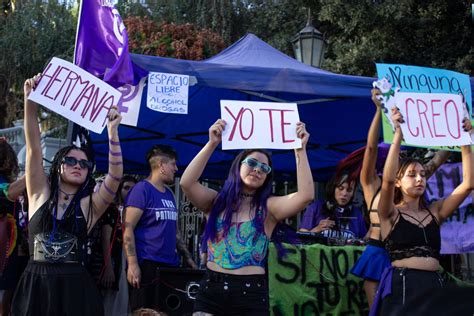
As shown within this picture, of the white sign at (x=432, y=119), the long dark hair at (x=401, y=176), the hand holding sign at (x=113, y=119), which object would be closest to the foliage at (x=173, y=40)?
the white sign at (x=432, y=119)

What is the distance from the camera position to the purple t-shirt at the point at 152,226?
5746 millimetres

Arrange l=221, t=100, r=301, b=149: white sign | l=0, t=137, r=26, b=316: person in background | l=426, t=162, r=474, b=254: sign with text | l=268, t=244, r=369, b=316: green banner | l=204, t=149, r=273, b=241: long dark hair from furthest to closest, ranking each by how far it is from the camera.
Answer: l=426, t=162, r=474, b=254: sign with text, l=268, t=244, r=369, b=316: green banner, l=0, t=137, r=26, b=316: person in background, l=221, t=100, r=301, b=149: white sign, l=204, t=149, r=273, b=241: long dark hair

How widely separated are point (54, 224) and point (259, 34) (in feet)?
39.2

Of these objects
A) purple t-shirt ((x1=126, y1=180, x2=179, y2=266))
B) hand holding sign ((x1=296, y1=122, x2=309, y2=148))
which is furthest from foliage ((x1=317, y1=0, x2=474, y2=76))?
hand holding sign ((x1=296, y1=122, x2=309, y2=148))

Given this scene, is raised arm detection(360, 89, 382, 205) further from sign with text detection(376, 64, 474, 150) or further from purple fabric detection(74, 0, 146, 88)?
purple fabric detection(74, 0, 146, 88)

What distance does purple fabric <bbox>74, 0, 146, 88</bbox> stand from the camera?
17.9ft

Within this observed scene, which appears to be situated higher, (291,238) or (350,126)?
(350,126)

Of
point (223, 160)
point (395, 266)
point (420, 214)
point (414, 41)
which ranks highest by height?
point (414, 41)

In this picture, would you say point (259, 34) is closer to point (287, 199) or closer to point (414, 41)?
point (414, 41)

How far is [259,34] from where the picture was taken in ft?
50.8

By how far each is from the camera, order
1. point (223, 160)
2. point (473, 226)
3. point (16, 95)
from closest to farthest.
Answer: point (473, 226) → point (223, 160) → point (16, 95)

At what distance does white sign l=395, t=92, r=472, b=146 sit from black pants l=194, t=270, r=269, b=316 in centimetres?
155

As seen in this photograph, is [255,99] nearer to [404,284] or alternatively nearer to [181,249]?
[181,249]

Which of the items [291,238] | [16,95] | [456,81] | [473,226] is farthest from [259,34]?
[291,238]
